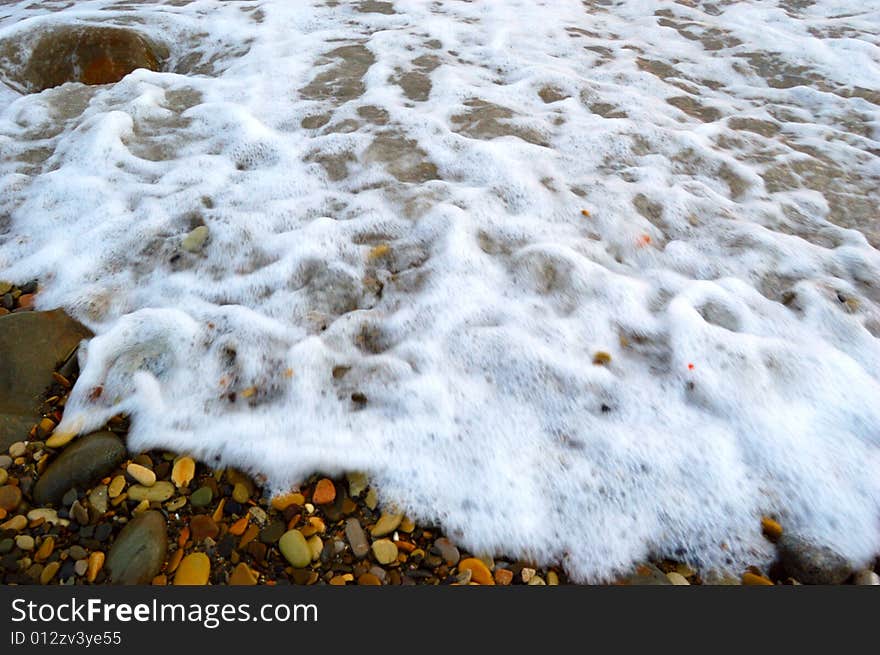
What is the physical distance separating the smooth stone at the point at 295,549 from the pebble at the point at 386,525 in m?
0.20

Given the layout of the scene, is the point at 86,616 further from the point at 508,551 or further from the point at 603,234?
the point at 603,234

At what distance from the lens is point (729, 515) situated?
1854 millimetres

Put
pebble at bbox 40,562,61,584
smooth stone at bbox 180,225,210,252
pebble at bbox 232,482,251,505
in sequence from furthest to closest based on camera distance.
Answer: smooth stone at bbox 180,225,210,252
pebble at bbox 232,482,251,505
pebble at bbox 40,562,61,584

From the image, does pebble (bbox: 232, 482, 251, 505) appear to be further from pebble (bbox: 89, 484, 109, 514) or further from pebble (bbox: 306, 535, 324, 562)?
pebble (bbox: 89, 484, 109, 514)

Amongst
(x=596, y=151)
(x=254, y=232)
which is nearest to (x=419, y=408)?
(x=254, y=232)

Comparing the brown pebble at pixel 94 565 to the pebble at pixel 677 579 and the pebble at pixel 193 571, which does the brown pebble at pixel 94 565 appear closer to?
the pebble at pixel 193 571

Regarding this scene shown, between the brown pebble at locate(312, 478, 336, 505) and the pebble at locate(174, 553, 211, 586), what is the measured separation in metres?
0.35

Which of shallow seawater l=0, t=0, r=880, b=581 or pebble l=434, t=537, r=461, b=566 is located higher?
shallow seawater l=0, t=0, r=880, b=581

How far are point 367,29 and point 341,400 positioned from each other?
388 centimetres

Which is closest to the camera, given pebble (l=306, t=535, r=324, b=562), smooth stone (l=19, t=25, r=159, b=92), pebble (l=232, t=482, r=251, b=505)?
pebble (l=306, t=535, r=324, b=562)

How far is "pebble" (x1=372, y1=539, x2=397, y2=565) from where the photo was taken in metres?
1.75

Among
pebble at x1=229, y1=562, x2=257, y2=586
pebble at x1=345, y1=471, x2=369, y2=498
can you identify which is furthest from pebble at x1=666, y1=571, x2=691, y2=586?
pebble at x1=229, y1=562, x2=257, y2=586

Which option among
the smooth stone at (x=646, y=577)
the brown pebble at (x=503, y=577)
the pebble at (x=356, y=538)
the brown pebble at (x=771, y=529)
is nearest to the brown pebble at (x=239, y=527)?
the pebble at (x=356, y=538)

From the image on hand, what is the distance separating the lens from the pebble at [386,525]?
1.80 meters
